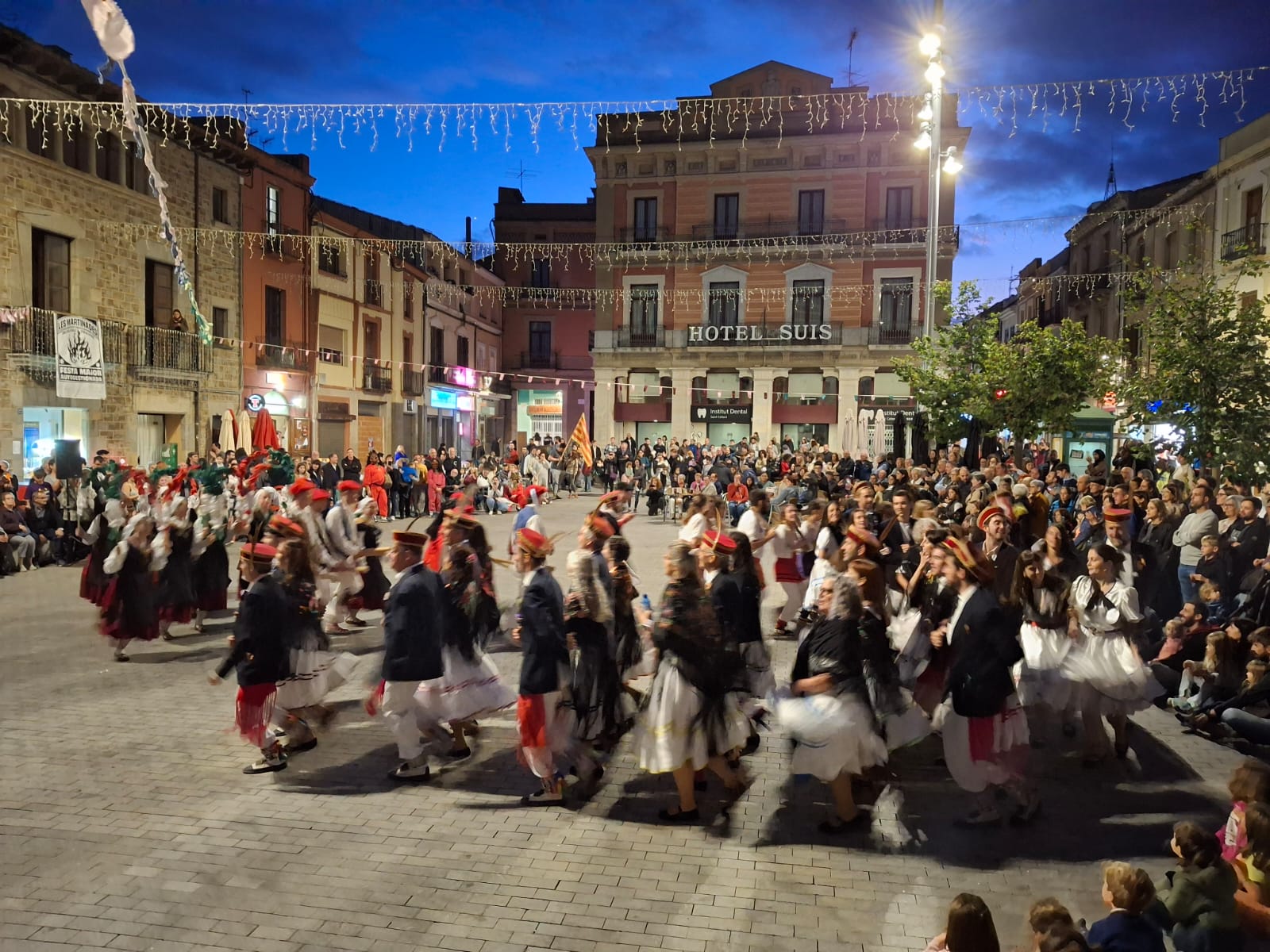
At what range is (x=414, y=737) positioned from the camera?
6152 mm

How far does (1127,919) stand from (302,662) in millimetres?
5225

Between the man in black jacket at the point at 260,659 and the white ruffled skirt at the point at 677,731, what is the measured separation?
2.63m

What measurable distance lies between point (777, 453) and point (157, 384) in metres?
18.7

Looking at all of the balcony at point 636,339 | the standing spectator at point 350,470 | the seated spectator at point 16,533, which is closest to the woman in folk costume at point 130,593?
the seated spectator at point 16,533

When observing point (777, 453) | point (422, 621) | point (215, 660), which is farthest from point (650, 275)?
point (422, 621)

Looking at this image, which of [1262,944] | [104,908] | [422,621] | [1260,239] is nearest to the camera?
[1262,944]

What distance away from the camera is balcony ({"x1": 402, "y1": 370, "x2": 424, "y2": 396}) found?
37.2 m

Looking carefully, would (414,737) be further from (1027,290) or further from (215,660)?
(1027,290)

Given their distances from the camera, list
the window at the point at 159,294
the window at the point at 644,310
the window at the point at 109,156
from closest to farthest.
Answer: the window at the point at 109,156 → the window at the point at 159,294 → the window at the point at 644,310

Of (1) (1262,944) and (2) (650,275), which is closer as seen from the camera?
(1) (1262,944)

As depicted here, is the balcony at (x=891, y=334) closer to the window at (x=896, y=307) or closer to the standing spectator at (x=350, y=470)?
the window at (x=896, y=307)

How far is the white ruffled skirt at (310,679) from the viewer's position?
6387mm

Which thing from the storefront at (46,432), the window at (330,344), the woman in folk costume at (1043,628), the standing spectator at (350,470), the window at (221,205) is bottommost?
the woman in folk costume at (1043,628)

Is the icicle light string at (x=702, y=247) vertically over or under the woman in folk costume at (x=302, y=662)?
over
